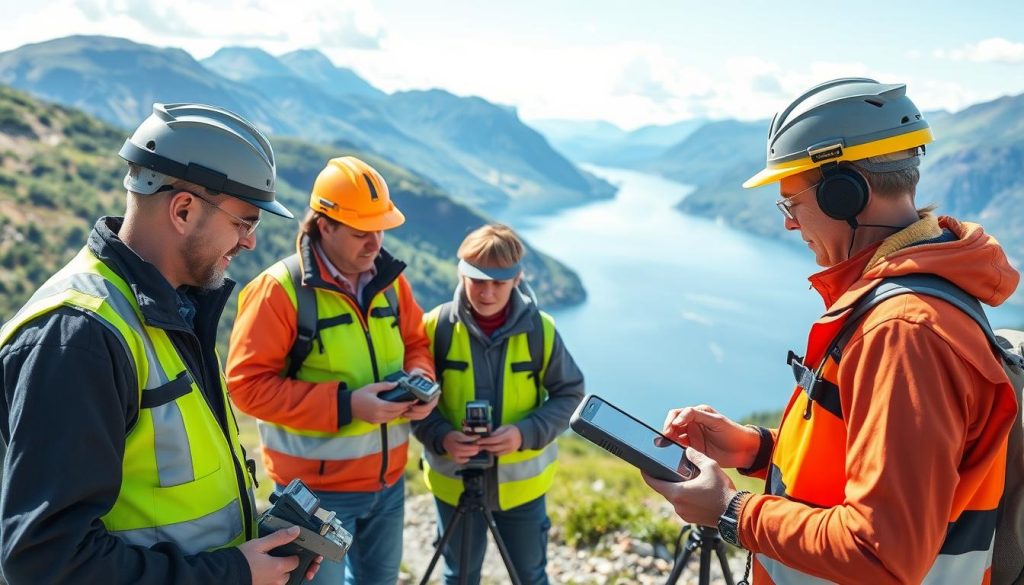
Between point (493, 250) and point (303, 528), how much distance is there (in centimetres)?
200

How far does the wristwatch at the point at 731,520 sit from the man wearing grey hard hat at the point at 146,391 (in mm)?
1361

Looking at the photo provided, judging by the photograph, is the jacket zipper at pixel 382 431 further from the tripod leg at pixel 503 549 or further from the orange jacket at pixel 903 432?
the orange jacket at pixel 903 432

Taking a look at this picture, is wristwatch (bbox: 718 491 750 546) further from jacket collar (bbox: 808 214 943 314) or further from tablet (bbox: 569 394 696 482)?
jacket collar (bbox: 808 214 943 314)

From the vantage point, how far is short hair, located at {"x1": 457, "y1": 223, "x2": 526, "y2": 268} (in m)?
3.91

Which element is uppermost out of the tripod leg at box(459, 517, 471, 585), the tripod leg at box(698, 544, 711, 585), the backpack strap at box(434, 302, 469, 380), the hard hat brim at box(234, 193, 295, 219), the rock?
the hard hat brim at box(234, 193, 295, 219)

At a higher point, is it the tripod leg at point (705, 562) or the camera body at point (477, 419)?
the camera body at point (477, 419)

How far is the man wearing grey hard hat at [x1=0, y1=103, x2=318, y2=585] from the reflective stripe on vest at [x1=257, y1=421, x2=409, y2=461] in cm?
101

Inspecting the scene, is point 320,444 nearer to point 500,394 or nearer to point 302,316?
point 302,316

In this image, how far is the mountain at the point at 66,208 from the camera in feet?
195

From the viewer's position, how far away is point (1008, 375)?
191 centimetres

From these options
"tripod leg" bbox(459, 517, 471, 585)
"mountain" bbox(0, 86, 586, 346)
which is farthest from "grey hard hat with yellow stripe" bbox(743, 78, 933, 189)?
"mountain" bbox(0, 86, 586, 346)

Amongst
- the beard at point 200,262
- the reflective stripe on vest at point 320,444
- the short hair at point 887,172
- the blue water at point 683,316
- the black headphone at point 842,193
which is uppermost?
the short hair at point 887,172

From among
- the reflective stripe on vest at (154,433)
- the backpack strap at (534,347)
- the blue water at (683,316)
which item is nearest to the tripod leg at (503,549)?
the backpack strap at (534,347)

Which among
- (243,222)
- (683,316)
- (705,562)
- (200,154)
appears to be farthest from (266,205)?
(683,316)
